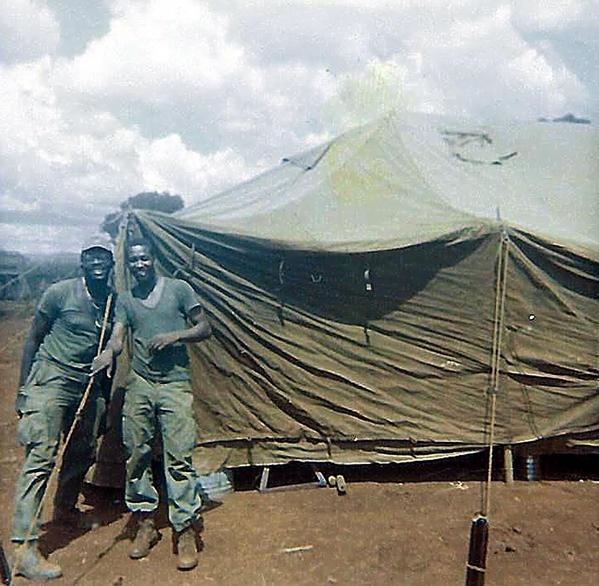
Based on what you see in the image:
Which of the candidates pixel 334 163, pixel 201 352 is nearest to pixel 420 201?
pixel 334 163

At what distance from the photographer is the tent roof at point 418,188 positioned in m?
5.42

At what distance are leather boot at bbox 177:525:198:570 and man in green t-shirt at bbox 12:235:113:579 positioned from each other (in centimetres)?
71

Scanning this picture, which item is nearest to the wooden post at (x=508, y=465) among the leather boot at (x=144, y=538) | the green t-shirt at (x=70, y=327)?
the leather boot at (x=144, y=538)

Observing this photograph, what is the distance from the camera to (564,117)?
13.5 metres

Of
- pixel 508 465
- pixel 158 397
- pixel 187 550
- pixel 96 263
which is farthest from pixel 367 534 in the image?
pixel 96 263

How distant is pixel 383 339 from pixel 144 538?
7.76 feet

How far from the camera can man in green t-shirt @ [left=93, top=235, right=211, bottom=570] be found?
412 centimetres

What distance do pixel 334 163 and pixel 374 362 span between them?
219cm

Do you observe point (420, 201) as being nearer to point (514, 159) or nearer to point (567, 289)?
point (567, 289)

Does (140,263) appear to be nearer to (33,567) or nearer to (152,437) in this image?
(152,437)

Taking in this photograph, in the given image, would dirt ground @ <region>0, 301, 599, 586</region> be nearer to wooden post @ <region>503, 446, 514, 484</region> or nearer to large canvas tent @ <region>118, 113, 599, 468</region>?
wooden post @ <region>503, 446, 514, 484</region>

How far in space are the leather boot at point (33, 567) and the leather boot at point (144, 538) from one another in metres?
0.46

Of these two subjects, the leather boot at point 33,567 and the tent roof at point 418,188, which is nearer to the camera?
the leather boot at point 33,567

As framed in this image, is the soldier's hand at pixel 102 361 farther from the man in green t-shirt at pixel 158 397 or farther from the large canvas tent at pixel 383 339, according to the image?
the large canvas tent at pixel 383 339
